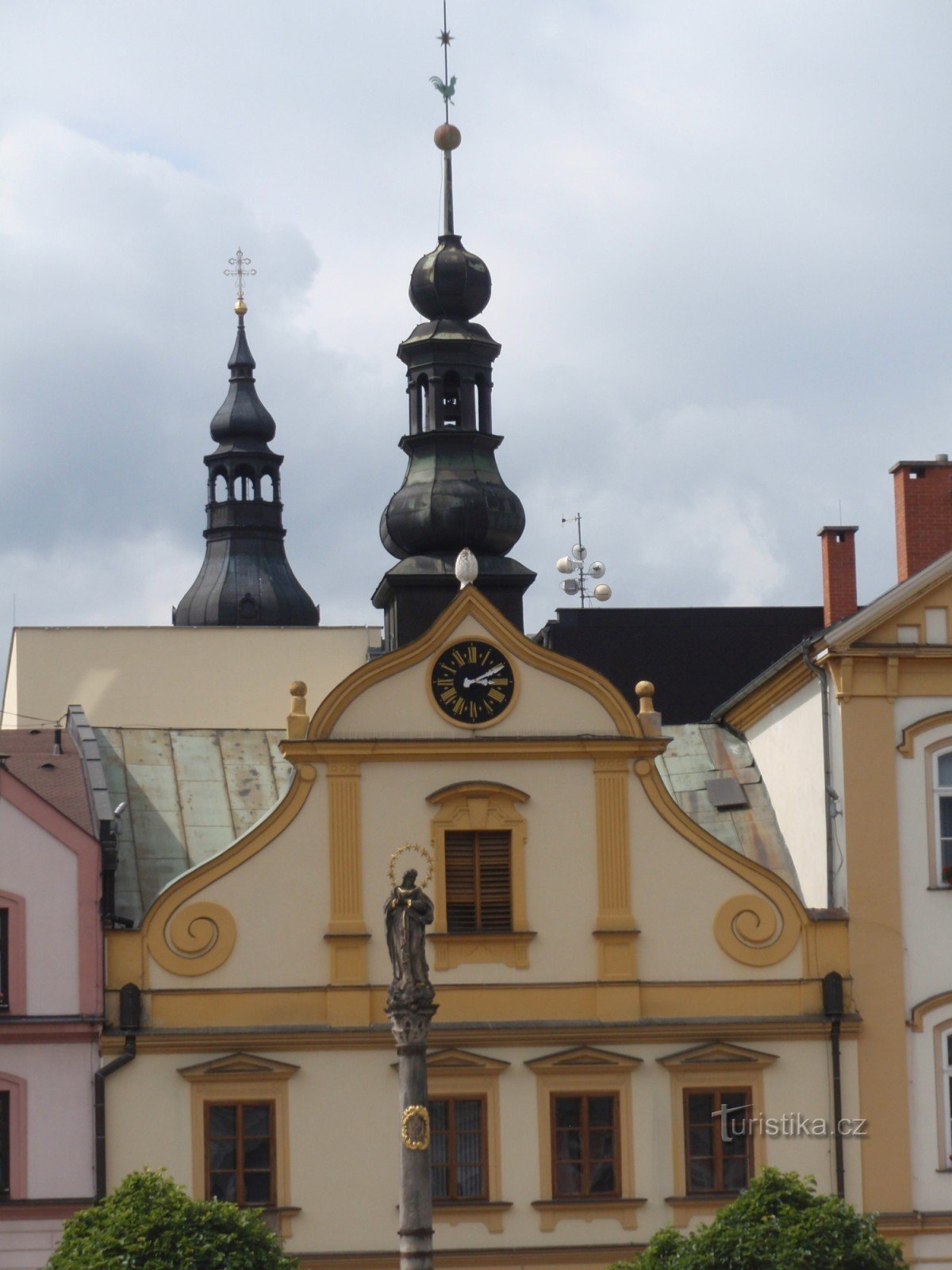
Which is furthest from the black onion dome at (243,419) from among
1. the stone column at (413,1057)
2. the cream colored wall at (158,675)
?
the stone column at (413,1057)

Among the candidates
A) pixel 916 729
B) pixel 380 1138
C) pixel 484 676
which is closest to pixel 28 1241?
pixel 380 1138

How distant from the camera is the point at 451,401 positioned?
56.5 meters

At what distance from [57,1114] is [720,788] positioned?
44.6ft

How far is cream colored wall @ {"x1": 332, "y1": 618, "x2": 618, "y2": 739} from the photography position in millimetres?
46250

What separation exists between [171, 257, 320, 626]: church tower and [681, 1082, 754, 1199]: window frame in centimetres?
5138

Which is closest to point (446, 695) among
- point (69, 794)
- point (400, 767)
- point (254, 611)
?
point (400, 767)

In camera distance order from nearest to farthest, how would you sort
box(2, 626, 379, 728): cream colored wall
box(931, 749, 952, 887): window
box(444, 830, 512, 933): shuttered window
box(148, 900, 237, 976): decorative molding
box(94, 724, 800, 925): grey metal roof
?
box(148, 900, 237, 976): decorative molding
box(444, 830, 512, 933): shuttered window
box(931, 749, 952, 887): window
box(94, 724, 800, 925): grey metal roof
box(2, 626, 379, 728): cream colored wall

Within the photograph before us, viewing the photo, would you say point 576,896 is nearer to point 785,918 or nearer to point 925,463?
point 785,918

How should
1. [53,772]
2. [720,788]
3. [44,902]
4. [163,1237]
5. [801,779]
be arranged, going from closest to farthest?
[163,1237] → [44,902] → [53,772] → [801,779] → [720,788]

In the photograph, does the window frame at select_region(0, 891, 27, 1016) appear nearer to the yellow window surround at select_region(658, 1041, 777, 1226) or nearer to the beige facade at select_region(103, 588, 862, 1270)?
the beige facade at select_region(103, 588, 862, 1270)

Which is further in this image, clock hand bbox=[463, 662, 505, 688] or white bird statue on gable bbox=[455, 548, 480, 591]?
white bird statue on gable bbox=[455, 548, 480, 591]

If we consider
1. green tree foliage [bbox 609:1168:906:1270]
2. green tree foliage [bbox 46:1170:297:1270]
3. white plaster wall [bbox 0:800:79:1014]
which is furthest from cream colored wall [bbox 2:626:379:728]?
green tree foliage [bbox 609:1168:906:1270]

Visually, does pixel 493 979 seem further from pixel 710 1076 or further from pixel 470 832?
pixel 710 1076

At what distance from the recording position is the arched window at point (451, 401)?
185 ft
